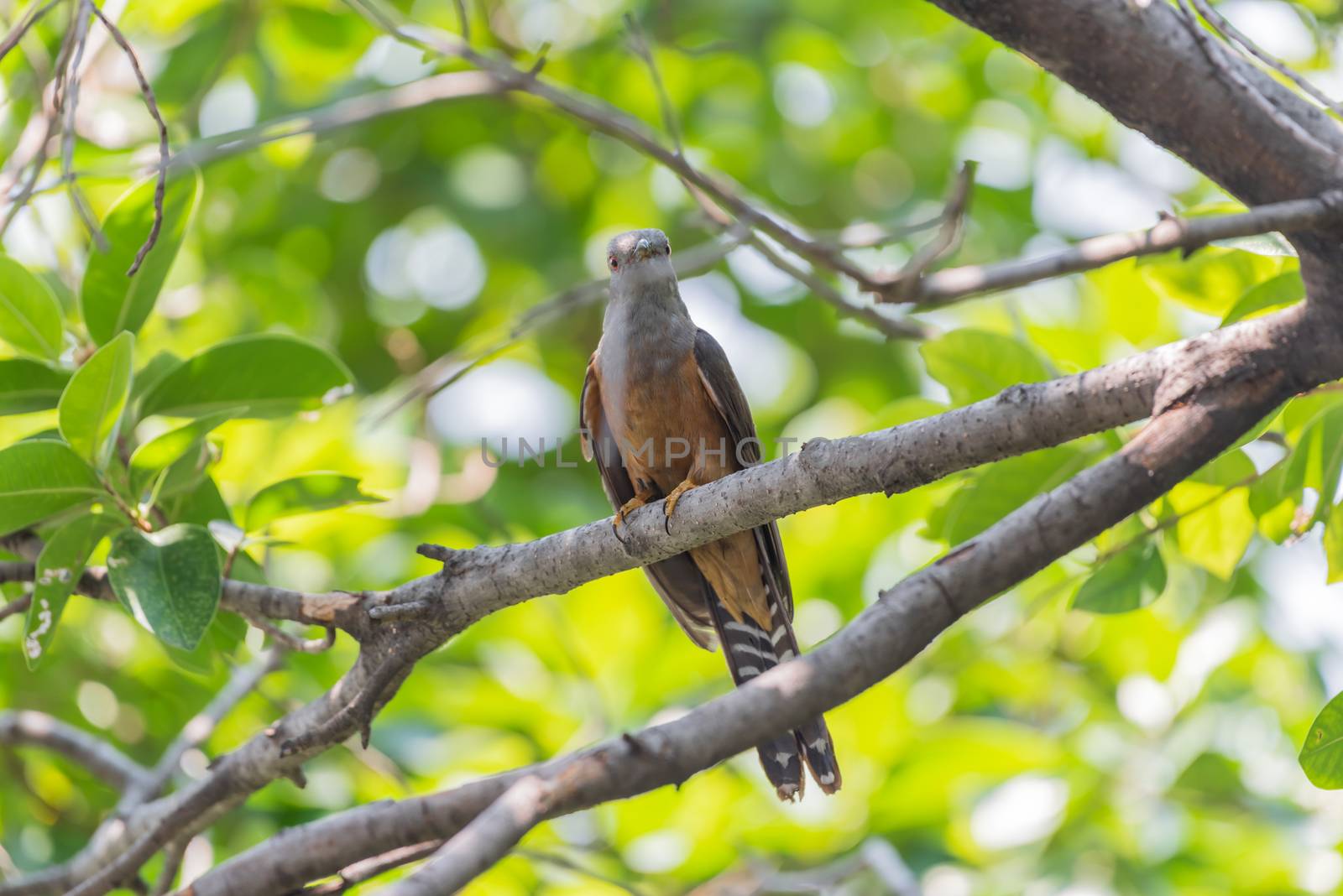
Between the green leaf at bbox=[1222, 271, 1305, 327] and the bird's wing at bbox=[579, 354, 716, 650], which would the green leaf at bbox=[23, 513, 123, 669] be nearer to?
the bird's wing at bbox=[579, 354, 716, 650]

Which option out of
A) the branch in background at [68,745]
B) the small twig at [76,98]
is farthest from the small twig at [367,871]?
the small twig at [76,98]

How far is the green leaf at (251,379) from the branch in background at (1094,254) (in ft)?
6.91

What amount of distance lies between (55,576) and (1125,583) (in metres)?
2.90

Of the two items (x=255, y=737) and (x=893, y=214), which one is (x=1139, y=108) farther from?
(x=893, y=214)

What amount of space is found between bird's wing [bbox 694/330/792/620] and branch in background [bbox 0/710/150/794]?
2.37 m

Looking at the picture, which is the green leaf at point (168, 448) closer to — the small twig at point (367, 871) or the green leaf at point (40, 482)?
the green leaf at point (40, 482)

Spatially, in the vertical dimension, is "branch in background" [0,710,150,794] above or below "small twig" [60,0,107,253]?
below

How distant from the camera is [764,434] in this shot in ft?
22.9

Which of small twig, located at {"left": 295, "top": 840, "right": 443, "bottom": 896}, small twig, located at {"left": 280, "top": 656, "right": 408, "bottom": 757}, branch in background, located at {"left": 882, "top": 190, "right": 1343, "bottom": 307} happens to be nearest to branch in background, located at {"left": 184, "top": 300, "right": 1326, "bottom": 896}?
branch in background, located at {"left": 882, "top": 190, "right": 1343, "bottom": 307}

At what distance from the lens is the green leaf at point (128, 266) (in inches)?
136

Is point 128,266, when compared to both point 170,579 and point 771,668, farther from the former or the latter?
point 771,668

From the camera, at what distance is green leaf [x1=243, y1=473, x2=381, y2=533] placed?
11.2ft

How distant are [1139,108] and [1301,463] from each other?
1.03 metres

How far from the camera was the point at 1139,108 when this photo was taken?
243 cm
